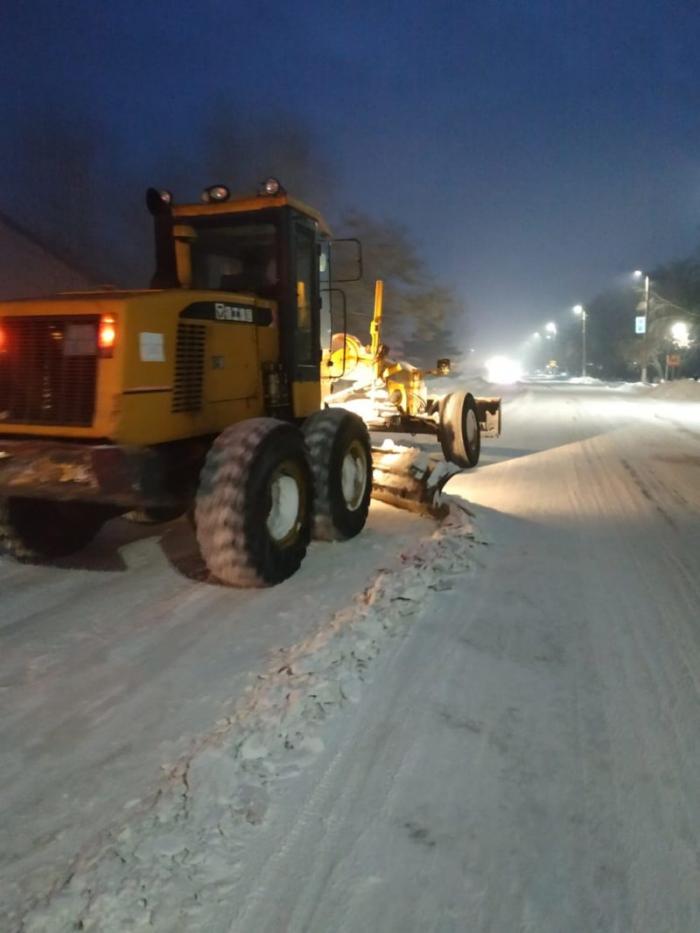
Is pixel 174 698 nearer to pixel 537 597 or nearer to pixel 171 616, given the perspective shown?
pixel 171 616

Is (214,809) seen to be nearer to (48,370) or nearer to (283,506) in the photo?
(283,506)

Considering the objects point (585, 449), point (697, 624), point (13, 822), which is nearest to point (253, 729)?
point (13, 822)

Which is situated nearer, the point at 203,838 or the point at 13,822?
the point at 203,838

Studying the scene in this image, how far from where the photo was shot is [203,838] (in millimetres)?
2734

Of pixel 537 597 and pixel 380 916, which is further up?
pixel 537 597

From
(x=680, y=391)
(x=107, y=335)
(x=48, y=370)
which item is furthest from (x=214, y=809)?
(x=680, y=391)

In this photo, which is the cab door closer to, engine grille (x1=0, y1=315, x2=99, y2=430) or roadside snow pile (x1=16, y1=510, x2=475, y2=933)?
engine grille (x1=0, y1=315, x2=99, y2=430)

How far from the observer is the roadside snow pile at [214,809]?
242 centimetres

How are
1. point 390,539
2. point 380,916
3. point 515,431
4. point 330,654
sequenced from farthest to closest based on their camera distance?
point 515,431 → point 390,539 → point 330,654 → point 380,916

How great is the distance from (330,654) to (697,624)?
8.00 feet

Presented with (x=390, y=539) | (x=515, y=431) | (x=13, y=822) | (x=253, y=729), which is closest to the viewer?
(x=13, y=822)

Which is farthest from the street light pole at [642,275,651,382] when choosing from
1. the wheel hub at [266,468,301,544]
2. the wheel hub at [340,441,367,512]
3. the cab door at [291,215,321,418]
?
the wheel hub at [266,468,301,544]

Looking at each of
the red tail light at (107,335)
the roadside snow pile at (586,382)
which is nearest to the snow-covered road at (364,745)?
the red tail light at (107,335)

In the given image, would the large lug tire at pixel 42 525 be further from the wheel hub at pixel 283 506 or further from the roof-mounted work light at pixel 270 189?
the roof-mounted work light at pixel 270 189
